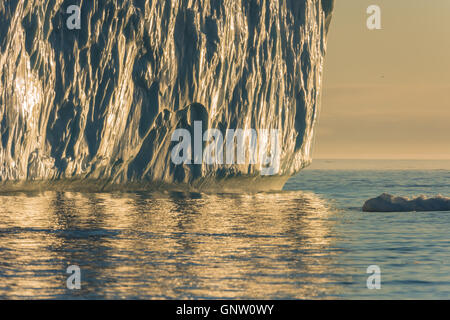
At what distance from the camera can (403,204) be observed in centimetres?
3350

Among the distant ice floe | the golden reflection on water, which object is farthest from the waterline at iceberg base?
the distant ice floe

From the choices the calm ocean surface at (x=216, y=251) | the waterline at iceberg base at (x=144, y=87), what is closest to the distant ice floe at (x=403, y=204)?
the calm ocean surface at (x=216, y=251)

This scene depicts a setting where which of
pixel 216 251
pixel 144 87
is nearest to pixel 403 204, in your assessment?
pixel 144 87

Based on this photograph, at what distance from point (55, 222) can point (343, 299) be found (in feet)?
46.2

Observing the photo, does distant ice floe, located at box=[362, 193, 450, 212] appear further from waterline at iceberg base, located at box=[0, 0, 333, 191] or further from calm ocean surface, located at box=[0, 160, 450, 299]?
waterline at iceberg base, located at box=[0, 0, 333, 191]

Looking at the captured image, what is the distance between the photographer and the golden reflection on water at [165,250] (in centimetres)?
1432

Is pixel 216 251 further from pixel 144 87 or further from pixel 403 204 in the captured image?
pixel 144 87

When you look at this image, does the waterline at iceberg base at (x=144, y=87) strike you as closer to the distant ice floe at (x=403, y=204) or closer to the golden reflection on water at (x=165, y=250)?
the golden reflection on water at (x=165, y=250)

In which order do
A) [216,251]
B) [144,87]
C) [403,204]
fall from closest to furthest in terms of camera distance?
[216,251]
[403,204]
[144,87]

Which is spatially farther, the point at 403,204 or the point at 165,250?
the point at 403,204

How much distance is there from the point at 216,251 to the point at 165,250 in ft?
4.06

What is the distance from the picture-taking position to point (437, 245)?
21.5 m

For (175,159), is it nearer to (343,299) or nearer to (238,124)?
(238,124)
